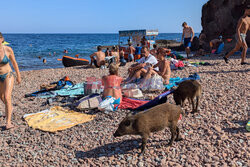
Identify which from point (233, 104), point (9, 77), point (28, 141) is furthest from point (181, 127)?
point (9, 77)

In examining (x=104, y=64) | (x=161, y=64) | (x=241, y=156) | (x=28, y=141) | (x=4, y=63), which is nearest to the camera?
(x=241, y=156)

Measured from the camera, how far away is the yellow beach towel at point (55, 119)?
460 centimetres

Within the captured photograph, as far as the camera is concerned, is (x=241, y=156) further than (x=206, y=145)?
No

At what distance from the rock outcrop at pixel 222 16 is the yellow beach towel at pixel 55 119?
17.4 meters

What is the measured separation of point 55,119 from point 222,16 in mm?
20680

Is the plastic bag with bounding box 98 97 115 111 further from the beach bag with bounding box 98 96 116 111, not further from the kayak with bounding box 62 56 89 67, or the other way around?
the kayak with bounding box 62 56 89 67

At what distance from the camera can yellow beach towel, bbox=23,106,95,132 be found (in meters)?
4.60

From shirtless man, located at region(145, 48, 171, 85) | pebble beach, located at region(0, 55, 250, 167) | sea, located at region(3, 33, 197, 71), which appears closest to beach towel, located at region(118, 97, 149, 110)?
pebble beach, located at region(0, 55, 250, 167)

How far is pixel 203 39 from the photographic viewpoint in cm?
2172

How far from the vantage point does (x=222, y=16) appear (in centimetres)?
2077

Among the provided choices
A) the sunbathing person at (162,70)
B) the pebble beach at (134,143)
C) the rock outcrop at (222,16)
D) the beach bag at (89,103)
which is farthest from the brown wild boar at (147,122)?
the rock outcrop at (222,16)

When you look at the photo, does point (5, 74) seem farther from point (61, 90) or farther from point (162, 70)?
point (162, 70)

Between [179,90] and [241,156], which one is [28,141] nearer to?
[179,90]

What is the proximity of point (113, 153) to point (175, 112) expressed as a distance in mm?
1212
